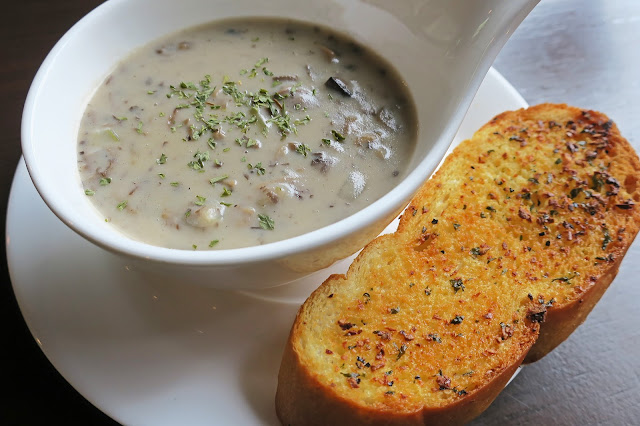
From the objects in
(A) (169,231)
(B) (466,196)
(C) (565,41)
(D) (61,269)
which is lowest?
(D) (61,269)

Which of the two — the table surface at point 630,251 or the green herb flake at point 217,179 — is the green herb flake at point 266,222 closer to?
the green herb flake at point 217,179

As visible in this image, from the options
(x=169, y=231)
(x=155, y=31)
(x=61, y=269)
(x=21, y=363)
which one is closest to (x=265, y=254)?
(x=169, y=231)

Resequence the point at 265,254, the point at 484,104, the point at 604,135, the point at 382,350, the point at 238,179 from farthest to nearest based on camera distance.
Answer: the point at 484,104, the point at 604,135, the point at 238,179, the point at 382,350, the point at 265,254

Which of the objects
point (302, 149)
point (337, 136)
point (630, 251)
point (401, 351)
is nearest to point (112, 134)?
point (302, 149)

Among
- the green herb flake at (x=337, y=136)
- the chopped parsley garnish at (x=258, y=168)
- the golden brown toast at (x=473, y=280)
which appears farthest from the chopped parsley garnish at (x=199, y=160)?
the golden brown toast at (x=473, y=280)

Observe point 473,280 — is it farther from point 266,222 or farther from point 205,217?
point 205,217

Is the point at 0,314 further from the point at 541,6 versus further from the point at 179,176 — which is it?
the point at 541,6

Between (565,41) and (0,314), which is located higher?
(565,41)

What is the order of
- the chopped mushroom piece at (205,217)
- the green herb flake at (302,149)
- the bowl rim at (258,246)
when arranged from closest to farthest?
the bowl rim at (258,246) → the chopped mushroom piece at (205,217) → the green herb flake at (302,149)

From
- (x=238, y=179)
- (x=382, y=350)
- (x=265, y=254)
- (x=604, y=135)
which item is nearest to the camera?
(x=265, y=254)
